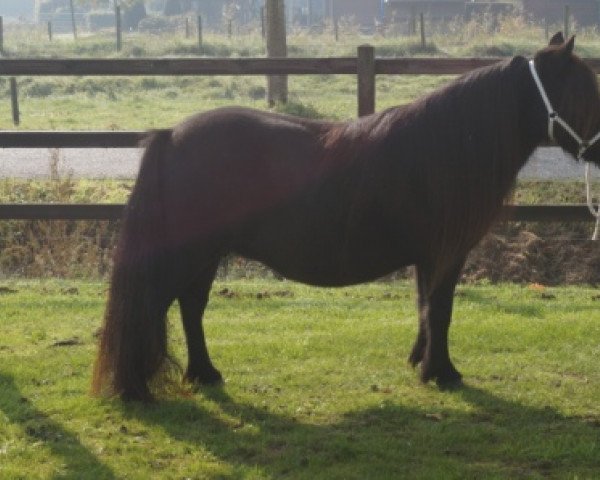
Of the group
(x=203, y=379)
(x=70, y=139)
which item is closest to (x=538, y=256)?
(x=70, y=139)

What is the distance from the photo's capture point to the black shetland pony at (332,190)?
5484mm

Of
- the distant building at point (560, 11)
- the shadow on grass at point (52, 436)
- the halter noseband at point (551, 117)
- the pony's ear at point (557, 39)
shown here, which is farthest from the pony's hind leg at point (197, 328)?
the distant building at point (560, 11)

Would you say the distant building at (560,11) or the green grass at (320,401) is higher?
the distant building at (560,11)

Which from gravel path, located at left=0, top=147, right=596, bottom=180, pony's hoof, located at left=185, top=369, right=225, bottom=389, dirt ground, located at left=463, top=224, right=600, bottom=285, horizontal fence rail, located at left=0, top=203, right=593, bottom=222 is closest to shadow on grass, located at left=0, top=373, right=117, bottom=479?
pony's hoof, located at left=185, top=369, right=225, bottom=389

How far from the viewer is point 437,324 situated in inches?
230

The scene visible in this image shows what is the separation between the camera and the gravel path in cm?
1198

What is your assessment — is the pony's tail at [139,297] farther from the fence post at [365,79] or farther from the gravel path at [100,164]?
the gravel path at [100,164]

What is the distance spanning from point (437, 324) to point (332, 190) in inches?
38.1

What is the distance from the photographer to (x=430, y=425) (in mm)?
5336

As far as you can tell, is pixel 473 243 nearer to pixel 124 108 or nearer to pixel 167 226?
pixel 167 226

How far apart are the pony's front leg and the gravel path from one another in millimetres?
5529

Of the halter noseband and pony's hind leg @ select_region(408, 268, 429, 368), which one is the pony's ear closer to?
the halter noseband

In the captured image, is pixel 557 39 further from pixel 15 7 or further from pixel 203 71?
pixel 15 7

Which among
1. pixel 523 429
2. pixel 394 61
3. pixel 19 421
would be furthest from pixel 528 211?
pixel 19 421
